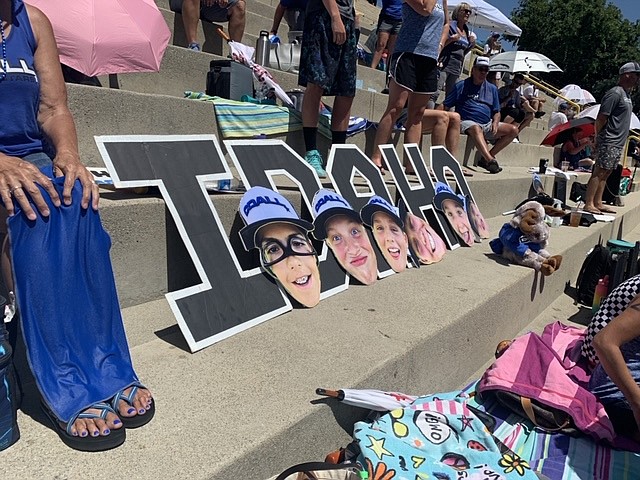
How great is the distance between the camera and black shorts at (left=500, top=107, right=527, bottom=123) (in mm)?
8930

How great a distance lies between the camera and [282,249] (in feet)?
8.80

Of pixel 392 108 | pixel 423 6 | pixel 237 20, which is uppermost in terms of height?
pixel 423 6

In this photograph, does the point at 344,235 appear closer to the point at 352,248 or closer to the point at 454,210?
the point at 352,248

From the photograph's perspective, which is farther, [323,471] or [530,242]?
[530,242]

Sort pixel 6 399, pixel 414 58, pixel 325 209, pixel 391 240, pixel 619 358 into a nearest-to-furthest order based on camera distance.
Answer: pixel 6 399 < pixel 619 358 < pixel 325 209 < pixel 391 240 < pixel 414 58

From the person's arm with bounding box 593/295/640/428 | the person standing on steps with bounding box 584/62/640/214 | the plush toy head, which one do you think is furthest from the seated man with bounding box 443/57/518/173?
the person's arm with bounding box 593/295/640/428

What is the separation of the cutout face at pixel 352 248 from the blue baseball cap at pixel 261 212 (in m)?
0.21

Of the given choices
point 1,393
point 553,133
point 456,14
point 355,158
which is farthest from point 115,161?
point 553,133

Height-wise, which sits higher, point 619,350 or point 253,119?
point 253,119

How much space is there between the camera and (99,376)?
1.62 metres

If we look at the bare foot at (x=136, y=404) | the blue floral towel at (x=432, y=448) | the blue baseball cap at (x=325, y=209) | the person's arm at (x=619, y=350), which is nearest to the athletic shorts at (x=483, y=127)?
the blue baseball cap at (x=325, y=209)

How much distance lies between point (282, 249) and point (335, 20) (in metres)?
1.88

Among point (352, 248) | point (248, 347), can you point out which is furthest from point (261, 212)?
point (248, 347)

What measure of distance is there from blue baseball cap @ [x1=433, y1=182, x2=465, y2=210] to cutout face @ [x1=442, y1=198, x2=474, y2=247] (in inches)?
1.1
